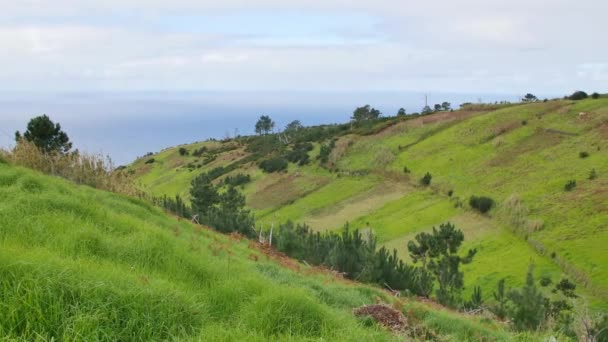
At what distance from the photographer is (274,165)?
7462 cm

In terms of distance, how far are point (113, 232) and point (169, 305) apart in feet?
11.7

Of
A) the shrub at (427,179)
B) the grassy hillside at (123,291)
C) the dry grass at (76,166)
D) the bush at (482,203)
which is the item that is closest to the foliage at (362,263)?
the dry grass at (76,166)

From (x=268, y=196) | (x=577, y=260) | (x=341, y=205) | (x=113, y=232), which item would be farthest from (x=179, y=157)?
(x=113, y=232)

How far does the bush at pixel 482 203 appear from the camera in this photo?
141 feet

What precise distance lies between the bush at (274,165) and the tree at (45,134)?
44.5m

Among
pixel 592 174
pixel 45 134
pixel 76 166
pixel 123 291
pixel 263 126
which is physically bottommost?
pixel 592 174

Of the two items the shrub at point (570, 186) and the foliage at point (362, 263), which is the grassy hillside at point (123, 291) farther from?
the shrub at point (570, 186)

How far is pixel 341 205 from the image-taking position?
56312 mm

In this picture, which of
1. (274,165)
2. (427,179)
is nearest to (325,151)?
(274,165)

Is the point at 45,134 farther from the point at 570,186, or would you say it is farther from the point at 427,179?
the point at 427,179

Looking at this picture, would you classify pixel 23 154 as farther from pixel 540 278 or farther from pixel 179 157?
pixel 179 157

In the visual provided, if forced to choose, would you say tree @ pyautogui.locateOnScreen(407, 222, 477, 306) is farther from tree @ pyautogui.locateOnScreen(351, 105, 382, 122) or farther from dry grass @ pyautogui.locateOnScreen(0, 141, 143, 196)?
tree @ pyautogui.locateOnScreen(351, 105, 382, 122)

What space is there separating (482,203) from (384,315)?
1455 inches

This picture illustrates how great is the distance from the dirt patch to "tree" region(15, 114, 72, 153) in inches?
945
